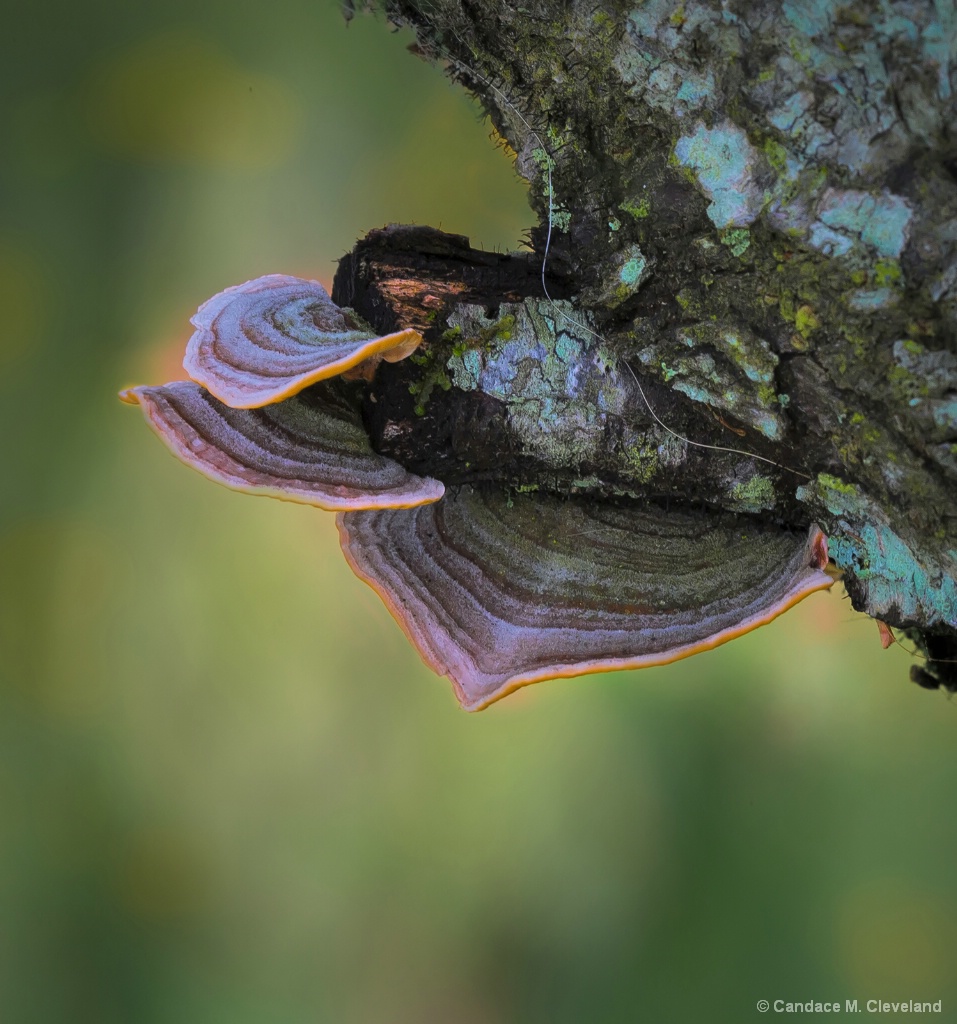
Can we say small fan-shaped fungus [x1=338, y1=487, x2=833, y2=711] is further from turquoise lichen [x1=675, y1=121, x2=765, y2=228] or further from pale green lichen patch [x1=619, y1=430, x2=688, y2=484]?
turquoise lichen [x1=675, y1=121, x2=765, y2=228]

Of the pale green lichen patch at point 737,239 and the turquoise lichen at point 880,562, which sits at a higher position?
the pale green lichen patch at point 737,239

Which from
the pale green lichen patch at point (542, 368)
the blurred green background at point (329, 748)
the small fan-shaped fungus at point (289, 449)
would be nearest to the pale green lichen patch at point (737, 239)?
the pale green lichen patch at point (542, 368)

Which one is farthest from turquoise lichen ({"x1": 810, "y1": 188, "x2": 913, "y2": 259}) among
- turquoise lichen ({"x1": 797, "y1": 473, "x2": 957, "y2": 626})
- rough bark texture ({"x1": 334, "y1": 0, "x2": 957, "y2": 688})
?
turquoise lichen ({"x1": 797, "y1": 473, "x2": 957, "y2": 626})

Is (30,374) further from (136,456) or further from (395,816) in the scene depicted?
(395,816)

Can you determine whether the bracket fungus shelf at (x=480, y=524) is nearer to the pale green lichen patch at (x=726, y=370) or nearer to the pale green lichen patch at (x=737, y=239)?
the pale green lichen patch at (x=726, y=370)

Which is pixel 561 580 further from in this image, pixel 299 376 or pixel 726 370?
pixel 299 376
